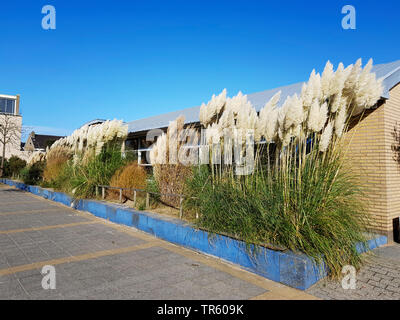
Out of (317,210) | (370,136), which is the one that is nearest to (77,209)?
(317,210)

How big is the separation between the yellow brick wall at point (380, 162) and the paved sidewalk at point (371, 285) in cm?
127

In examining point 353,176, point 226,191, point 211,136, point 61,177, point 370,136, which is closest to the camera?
point 353,176

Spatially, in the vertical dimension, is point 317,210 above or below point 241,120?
below

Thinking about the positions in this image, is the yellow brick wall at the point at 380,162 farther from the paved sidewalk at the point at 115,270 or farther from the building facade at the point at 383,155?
the paved sidewalk at the point at 115,270

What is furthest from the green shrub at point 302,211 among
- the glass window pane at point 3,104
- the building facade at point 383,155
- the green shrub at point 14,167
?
the glass window pane at point 3,104

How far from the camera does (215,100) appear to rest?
5.33 metres

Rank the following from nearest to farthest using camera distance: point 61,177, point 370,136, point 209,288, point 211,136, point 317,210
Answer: point 209,288 → point 317,210 → point 211,136 → point 370,136 → point 61,177

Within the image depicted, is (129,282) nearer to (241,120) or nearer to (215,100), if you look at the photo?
(241,120)

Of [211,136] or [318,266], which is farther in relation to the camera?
[211,136]

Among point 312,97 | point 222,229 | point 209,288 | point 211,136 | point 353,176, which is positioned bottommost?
point 209,288

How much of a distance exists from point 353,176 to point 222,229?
2191 millimetres

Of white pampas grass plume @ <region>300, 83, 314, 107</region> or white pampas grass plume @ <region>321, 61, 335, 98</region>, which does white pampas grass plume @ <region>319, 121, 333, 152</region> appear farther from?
white pampas grass plume @ <region>321, 61, 335, 98</region>

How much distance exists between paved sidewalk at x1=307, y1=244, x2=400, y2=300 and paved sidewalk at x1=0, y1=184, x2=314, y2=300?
322mm

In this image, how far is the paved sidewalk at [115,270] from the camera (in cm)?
320
